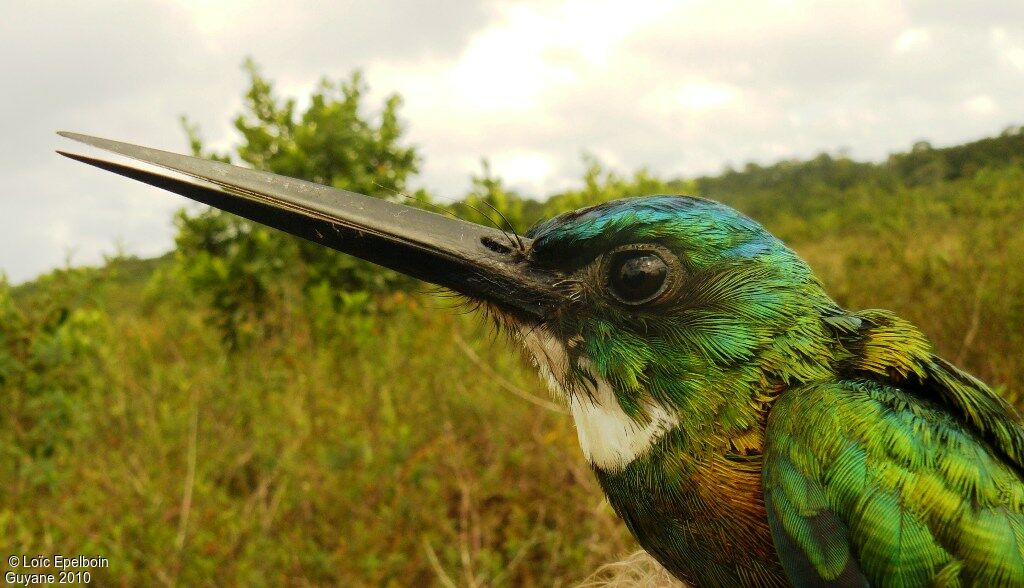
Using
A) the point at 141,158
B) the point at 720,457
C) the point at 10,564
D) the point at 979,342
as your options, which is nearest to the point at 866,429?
the point at 720,457

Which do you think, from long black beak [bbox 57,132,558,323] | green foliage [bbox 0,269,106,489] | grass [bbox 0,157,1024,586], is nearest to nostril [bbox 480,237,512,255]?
long black beak [bbox 57,132,558,323]

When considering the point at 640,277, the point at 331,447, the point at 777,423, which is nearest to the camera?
the point at 777,423

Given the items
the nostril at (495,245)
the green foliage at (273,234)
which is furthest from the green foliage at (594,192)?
the nostril at (495,245)

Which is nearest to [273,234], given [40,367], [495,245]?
[40,367]

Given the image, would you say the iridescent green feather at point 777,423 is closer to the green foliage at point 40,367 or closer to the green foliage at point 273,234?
the green foliage at point 40,367

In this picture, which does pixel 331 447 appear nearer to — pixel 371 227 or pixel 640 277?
pixel 371 227

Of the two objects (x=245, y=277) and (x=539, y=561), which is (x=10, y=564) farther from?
(x=245, y=277)
